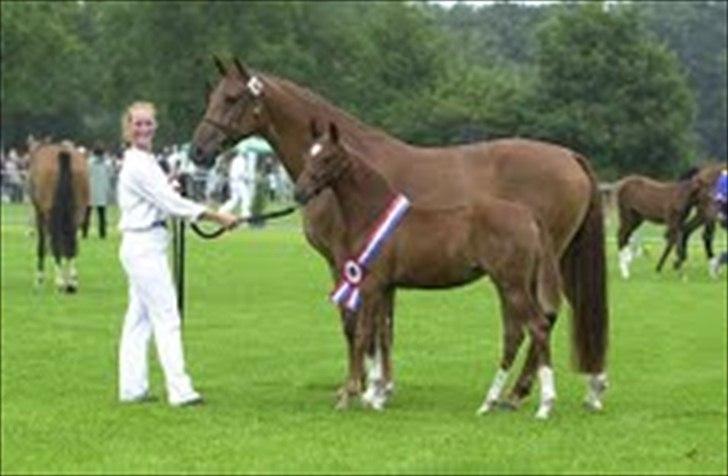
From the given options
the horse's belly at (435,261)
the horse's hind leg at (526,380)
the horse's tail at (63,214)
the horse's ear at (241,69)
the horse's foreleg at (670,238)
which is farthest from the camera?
the horse's foreleg at (670,238)

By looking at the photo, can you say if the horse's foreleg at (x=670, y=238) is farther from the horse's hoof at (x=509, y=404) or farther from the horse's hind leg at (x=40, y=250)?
the horse's hoof at (x=509, y=404)

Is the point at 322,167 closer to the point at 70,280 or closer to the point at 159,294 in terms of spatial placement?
the point at 159,294

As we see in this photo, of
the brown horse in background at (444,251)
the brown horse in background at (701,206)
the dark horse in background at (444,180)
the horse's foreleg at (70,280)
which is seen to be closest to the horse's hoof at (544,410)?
the brown horse in background at (444,251)

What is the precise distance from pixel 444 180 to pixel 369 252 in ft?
2.80

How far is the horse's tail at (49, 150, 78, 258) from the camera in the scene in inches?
1000

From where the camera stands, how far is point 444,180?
13.8m

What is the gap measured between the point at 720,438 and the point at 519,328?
191cm

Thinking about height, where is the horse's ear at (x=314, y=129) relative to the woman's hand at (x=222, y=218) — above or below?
above

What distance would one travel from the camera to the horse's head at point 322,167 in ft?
44.3

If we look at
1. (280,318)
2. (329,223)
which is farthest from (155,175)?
(280,318)

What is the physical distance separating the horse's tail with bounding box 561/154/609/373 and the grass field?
18.5 inches

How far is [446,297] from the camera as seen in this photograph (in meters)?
26.2

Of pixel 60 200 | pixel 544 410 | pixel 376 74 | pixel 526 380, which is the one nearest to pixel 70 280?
pixel 60 200

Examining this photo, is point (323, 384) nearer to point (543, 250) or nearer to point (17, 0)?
point (543, 250)
